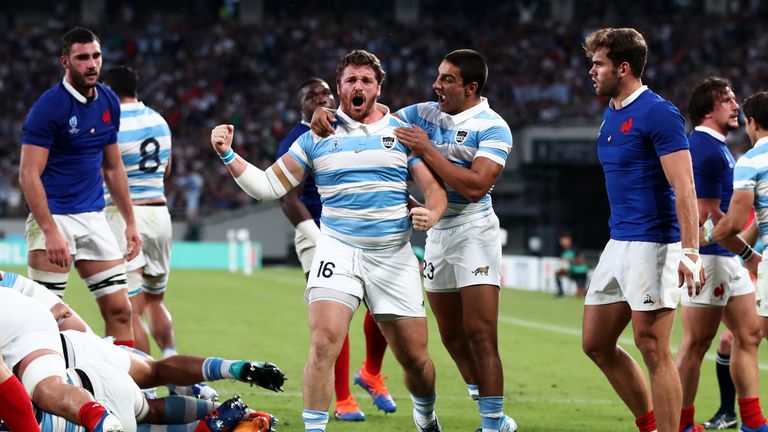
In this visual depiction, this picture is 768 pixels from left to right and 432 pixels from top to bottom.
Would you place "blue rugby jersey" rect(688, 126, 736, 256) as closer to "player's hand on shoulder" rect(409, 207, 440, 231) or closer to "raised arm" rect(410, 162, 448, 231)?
"raised arm" rect(410, 162, 448, 231)

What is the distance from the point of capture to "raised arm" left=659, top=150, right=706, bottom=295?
21.5 feet

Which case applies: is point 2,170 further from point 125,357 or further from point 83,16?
point 125,357

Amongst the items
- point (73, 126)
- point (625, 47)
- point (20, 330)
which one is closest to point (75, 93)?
point (73, 126)

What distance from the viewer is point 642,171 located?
696 centimetres

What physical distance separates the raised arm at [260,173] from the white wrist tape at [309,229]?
146 cm

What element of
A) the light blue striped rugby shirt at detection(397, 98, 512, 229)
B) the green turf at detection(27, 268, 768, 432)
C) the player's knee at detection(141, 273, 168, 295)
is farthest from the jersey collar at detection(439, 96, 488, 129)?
A: the player's knee at detection(141, 273, 168, 295)

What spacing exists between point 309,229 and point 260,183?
5.50ft

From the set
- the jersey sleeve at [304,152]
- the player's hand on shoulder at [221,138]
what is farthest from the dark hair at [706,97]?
the player's hand on shoulder at [221,138]

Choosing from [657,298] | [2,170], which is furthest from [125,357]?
[2,170]

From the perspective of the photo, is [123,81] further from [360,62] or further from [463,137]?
[463,137]

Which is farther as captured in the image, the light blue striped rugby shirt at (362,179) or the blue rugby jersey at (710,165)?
the blue rugby jersey at (710,165)

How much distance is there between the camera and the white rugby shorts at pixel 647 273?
6.85 meters

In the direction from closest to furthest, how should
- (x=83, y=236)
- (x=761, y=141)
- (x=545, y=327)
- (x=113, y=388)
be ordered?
(x=113, y=388) < (x=761, y=141) < (x=83, y=236) < (x=545, y=327)

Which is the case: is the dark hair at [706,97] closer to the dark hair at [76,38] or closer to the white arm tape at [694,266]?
the white arm tape at [694,266]
